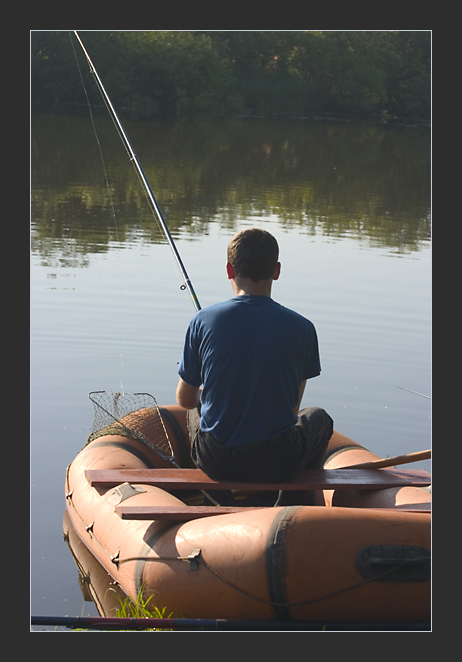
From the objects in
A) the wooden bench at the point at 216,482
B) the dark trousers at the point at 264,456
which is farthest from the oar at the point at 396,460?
the dark trousers at the point at 264,456

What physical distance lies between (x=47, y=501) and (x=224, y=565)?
6.06 feet

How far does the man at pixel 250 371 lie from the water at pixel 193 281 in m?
1.07

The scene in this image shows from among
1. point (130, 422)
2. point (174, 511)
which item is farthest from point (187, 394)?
point (130, 422)

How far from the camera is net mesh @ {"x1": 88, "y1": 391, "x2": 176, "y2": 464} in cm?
503

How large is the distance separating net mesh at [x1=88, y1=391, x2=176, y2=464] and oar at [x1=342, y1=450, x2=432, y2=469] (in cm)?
108

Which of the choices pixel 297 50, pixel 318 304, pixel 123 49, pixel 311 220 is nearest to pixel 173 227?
pixel 311 220

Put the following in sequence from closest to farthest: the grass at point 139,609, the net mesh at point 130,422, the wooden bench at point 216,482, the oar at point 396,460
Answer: the grass at point 139,609 < the wooden bench at point 216,482 < the oar at point 396,460 < the net mesh at point 130,422

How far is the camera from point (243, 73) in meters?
34.6

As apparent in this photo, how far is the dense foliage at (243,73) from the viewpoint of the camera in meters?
29.6

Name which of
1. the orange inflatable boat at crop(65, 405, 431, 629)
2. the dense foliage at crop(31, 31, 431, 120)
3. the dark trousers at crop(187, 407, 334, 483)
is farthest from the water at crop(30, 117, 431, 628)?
the dense foliage at crop(31, 31, 431, 120)

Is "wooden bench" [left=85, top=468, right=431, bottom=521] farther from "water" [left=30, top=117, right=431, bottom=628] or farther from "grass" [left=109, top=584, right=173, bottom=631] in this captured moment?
"water" [left=30, top=117, right=431, bottom=628]

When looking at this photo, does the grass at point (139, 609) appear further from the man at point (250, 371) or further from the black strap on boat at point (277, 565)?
the man at point (250, 371)

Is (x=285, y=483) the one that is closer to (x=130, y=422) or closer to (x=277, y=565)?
(x=277, y=565)

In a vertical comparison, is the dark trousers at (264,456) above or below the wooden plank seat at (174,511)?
above
